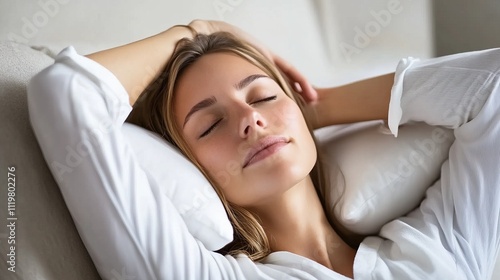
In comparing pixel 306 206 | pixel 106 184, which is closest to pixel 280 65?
pixel 306 206

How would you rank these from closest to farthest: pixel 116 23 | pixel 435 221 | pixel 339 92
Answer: pixel 435 221
pixel 339 92
pixel 116 23

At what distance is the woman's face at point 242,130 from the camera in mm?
1008

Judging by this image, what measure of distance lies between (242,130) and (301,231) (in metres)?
0.24

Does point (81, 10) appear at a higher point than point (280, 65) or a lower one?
higher

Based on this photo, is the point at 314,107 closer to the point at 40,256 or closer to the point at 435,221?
the point at 435,221

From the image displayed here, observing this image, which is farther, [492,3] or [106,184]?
[492,3]

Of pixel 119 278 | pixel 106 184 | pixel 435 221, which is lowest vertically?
pixel 435 221

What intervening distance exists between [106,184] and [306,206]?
0.43 meters

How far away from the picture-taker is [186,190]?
96 cm

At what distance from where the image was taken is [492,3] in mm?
1682

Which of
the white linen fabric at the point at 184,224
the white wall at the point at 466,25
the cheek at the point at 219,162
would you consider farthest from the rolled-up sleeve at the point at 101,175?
the white wall at the point at 466,25

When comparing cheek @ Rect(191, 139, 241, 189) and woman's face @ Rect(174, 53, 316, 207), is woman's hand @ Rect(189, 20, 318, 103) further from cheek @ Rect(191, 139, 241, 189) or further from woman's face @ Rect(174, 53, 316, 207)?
cheek @ Rect(191, 139, 241, 189)

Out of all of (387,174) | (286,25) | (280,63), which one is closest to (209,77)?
(280,63)

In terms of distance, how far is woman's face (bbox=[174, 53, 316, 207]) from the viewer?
101 cm
